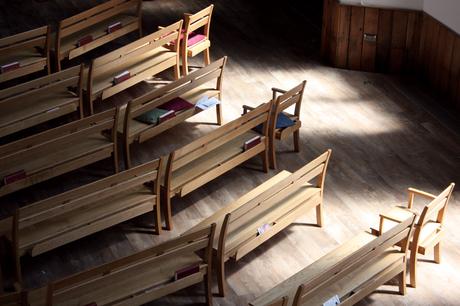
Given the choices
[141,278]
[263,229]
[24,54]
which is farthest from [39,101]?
[141,278]

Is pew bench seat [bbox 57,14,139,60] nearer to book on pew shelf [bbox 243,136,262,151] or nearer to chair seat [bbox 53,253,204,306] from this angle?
book on pew shelf [bbox 243,136,262,151]

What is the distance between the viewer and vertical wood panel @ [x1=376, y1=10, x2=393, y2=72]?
12.2 m

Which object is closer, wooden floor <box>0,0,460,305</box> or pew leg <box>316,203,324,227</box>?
wooden floor <box>0,0,460,305</box>

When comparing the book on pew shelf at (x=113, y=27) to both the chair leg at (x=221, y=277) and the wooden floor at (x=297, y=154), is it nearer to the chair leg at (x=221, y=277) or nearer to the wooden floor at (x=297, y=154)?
the wooden floor at (x=297, y=154)

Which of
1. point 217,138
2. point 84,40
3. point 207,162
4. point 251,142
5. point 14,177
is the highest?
point 84,40

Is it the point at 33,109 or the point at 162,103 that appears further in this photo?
the point at 33,109

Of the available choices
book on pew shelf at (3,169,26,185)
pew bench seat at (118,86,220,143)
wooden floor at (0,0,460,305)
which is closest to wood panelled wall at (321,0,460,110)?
wooden floor at (0,0,460,305)

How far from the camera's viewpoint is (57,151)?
9.59 meters

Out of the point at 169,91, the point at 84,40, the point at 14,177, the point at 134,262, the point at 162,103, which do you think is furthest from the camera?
the point at 84,40

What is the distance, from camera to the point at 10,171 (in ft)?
30.0

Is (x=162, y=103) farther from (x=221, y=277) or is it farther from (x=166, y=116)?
(x=221, y=277)

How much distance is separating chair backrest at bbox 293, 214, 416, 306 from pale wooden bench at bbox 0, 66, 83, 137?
12.3 feet

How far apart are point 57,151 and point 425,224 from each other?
11.7ft

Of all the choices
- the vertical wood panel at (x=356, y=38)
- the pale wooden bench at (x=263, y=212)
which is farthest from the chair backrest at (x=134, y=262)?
the vertical wood panel at (x=356, y=38)
